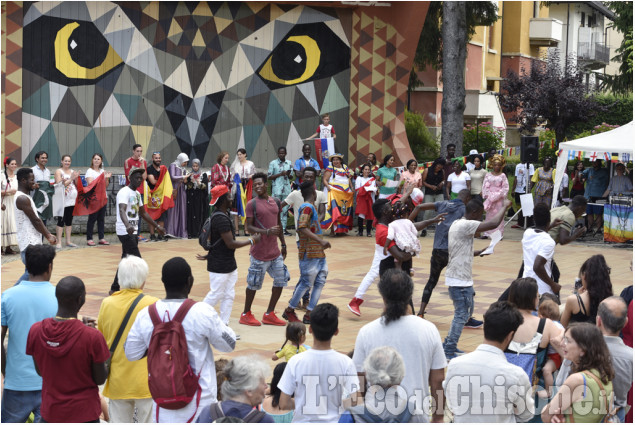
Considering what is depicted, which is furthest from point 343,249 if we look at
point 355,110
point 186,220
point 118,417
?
point 118,417

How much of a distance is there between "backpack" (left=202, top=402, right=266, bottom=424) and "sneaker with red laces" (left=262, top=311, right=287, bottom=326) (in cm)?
574

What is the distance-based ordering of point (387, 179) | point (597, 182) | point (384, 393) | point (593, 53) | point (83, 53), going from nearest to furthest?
point (384, 393) → point (387, 179) → point (83, 53) → point (597, 182) → point (593, 53)

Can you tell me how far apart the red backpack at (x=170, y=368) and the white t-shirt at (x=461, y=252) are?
14.1 feet

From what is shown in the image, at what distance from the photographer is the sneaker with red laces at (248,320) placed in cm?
998

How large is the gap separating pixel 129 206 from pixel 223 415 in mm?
7316

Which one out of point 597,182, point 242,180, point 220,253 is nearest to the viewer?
point 220,253

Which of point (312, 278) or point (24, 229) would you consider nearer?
point (24, 229)

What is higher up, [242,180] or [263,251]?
[242,180]

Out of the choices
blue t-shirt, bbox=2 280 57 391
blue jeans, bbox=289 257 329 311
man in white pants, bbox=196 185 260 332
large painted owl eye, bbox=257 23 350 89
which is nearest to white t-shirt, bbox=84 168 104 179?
large painted owl eye, bbox=257 23 350 89

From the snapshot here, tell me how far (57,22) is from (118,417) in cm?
1456

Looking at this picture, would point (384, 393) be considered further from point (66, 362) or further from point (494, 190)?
point (494, 190)

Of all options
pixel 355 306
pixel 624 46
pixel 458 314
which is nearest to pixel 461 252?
pixel 458 314

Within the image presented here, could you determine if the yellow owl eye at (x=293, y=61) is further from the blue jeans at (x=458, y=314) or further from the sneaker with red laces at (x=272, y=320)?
the blue jeans at (x=458, y=314)

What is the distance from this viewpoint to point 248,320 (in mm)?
10000
